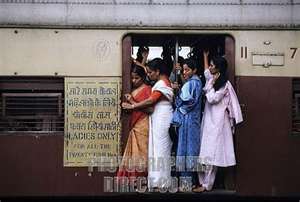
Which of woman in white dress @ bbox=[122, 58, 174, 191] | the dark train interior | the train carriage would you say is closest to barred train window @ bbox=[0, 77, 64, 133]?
the train carriage

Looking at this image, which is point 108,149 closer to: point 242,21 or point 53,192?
point 53,192

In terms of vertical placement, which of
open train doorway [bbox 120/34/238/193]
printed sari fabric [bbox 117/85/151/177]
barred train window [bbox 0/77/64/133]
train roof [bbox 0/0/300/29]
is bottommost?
printed sari fabric [bbox 117/85/151/177]

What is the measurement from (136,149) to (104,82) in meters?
0.68

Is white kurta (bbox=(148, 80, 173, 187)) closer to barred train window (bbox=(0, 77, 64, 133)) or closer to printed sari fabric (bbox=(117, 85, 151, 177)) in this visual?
printed sari fabric (bbox=(117, 85, 151, 177))

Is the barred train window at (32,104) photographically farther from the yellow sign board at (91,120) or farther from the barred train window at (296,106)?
the barred train window at (296,106)

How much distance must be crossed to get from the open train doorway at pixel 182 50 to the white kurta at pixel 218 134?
0.47 ft

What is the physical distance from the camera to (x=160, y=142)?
14.6ft

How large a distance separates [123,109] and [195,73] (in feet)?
2.52

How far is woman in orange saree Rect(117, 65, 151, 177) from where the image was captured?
4.41 metres

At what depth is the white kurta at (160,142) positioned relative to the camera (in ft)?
14.5

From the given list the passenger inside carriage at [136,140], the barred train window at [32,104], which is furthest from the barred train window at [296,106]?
the barred train window at [32,104]

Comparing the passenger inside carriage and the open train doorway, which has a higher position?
the open train doorway

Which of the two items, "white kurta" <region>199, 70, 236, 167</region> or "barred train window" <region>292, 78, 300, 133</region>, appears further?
"barred train window" <region>292, 78, 300, 133</region>

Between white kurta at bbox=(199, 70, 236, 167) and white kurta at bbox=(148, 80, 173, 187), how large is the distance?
13.0 inches
